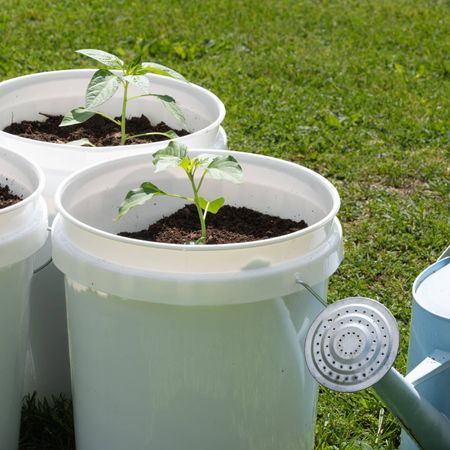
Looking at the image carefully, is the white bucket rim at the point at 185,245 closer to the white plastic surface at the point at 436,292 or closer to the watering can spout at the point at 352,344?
the watering can spout at the point at 352,344

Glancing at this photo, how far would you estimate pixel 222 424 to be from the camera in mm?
1897

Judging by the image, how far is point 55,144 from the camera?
7.21 feet

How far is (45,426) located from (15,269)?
1.96 feet

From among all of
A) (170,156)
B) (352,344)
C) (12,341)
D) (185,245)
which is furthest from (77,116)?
(352,344)

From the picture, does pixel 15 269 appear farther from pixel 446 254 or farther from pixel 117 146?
pixel 446 254

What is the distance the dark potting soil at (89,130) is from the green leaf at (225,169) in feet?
1.72

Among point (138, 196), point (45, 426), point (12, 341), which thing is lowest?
point (45, 426)

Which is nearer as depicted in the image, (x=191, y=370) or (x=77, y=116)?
(x=191, y=370)

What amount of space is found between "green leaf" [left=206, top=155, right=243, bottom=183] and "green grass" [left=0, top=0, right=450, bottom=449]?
32.9 inches

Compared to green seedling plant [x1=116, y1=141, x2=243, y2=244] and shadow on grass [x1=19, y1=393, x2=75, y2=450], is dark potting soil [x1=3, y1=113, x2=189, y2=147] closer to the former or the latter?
green seedling plant [x1=116, y1=141, x2=243, y2=244]

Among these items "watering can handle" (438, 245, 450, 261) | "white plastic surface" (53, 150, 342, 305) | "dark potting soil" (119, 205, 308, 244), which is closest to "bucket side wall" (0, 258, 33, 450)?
"white plastic surface" (53, 150, 342, 305)

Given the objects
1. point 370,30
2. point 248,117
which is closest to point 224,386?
point 248,117

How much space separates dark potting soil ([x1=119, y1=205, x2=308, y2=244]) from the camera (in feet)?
6.73

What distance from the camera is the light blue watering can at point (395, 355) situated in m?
1.75
